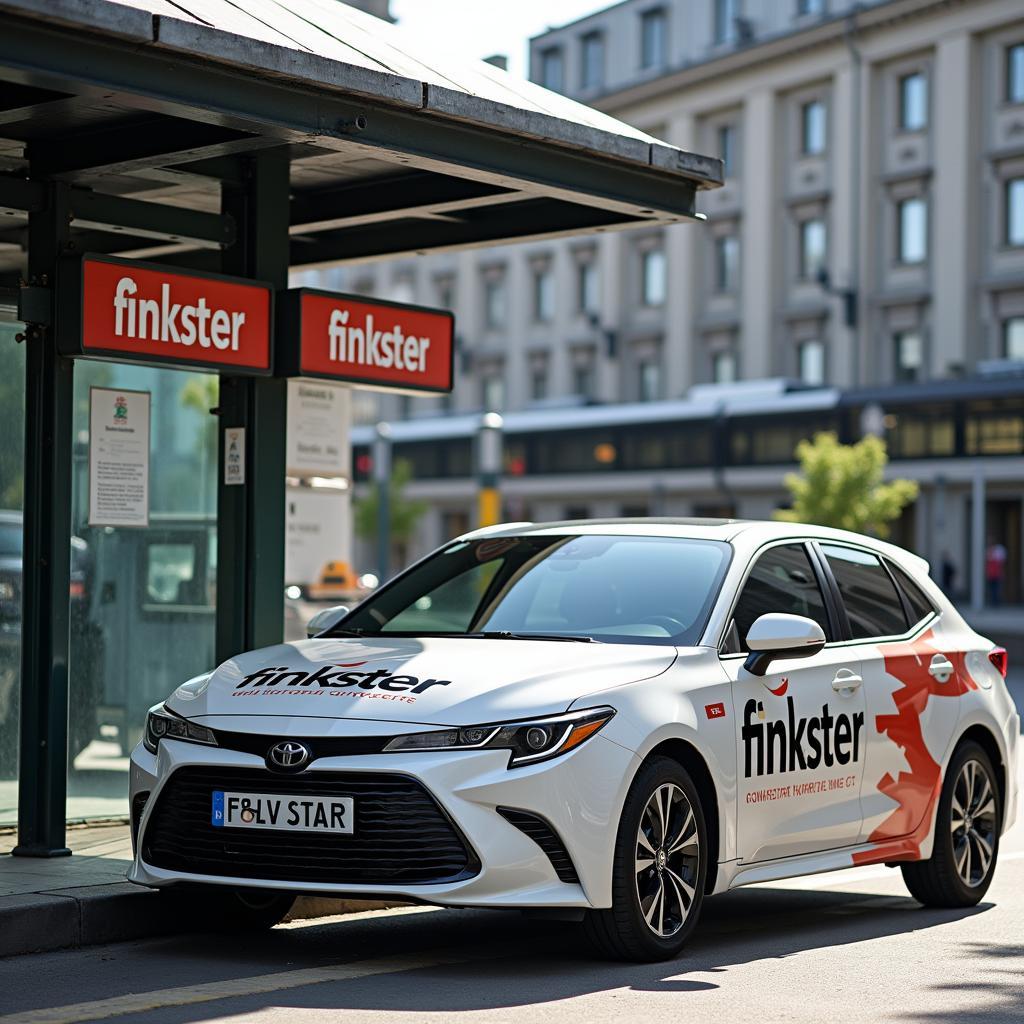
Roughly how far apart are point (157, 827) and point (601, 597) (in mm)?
1883

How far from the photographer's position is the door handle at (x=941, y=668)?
27.3ft

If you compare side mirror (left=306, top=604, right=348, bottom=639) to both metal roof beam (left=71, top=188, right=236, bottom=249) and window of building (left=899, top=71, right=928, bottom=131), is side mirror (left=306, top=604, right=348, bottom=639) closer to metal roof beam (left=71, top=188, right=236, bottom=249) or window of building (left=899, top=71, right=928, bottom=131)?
metal roof beam (left=71, top=188, right=236, bottom=249)

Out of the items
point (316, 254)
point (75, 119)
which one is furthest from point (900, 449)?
point (75, 119)

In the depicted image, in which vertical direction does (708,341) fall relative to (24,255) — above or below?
above

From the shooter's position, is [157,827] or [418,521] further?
[418,521]

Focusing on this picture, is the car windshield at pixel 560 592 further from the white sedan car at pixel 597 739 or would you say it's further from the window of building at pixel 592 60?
the window of building at pixel 592 60

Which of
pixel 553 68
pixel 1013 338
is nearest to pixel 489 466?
pixel 1013 338

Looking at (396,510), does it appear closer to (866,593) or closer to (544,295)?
(544,295)

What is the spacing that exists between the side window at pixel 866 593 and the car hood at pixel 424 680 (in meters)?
1.52

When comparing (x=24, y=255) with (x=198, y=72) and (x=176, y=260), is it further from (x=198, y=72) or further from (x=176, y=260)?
(x=198, y=72)

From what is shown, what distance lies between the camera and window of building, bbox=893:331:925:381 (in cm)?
Answer: 5506

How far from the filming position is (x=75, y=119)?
8.02 m

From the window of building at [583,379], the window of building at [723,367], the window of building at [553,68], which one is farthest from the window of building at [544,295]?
the window of building at [723,367]

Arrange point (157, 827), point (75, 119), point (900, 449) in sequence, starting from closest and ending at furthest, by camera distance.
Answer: point (157, 827)
point (75, 119)
point (900, 449)
